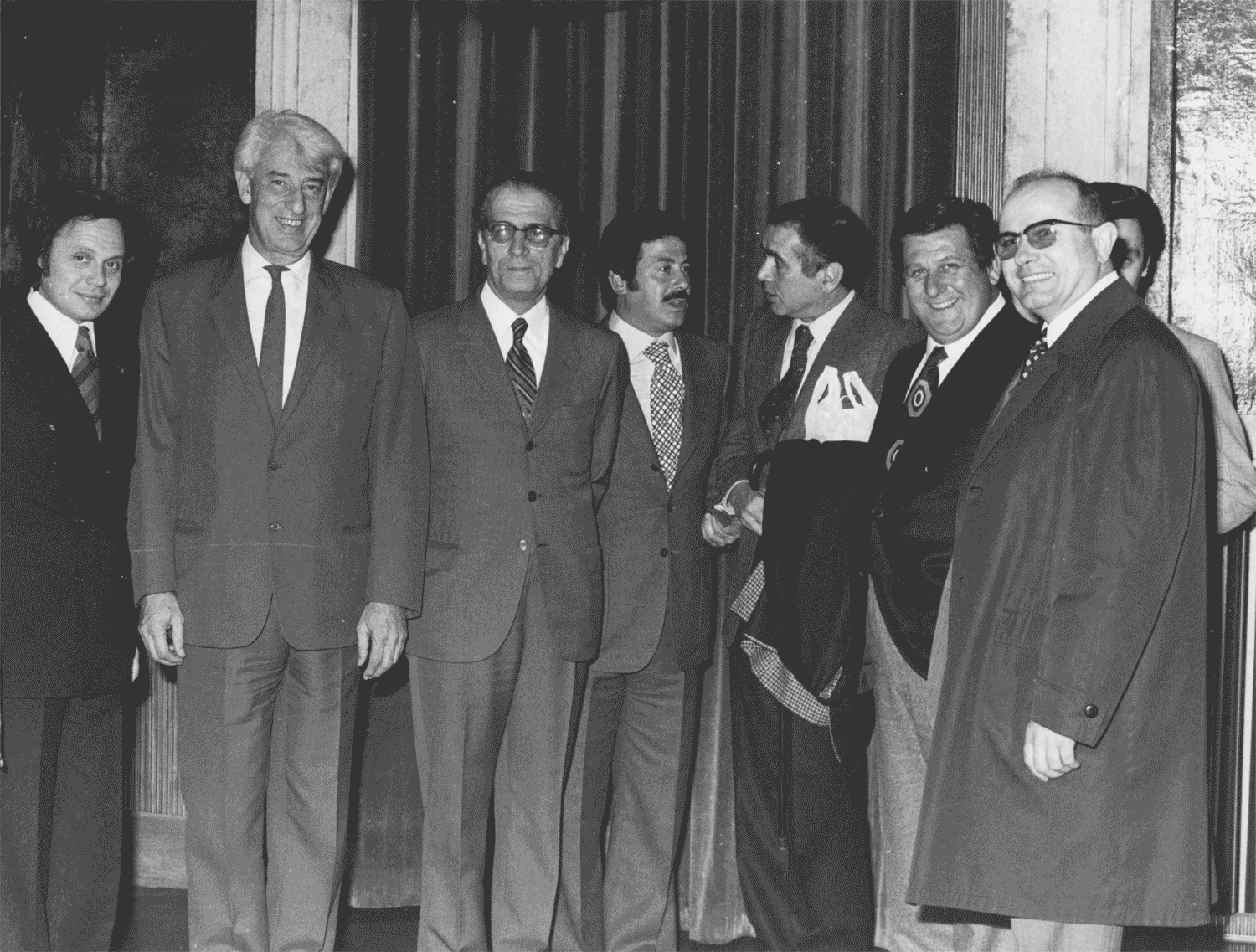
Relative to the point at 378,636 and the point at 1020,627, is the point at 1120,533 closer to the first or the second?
the point at 1020,627

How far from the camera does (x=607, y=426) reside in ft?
12.7

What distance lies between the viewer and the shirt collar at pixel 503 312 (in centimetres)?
383

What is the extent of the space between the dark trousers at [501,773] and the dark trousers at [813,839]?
62 centimetres

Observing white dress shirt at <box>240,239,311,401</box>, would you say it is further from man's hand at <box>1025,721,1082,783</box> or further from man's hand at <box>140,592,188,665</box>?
man's hand at <box>1025,721,1082,783</box>

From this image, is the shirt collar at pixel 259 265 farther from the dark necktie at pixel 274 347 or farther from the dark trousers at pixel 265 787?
the dark trousers at pixel 265 787

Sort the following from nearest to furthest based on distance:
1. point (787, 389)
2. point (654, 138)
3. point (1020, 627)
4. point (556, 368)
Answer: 1. point (1020, 627)
2. point (556, 368)
3. point (787, 389)
4. point (654, 138)

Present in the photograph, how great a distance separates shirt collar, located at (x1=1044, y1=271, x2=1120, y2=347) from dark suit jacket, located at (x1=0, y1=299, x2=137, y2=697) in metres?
2.12

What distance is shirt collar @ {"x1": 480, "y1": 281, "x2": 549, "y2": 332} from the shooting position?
3.83m

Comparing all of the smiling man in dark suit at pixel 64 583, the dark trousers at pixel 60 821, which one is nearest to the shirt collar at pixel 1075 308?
the smiling man in dark suit at pixel 64 583

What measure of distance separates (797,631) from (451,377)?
1.05 metres

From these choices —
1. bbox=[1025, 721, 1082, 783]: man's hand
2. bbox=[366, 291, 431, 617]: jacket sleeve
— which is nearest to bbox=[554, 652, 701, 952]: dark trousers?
bbox=[366, 291, 431, 617]: jacket sleeve

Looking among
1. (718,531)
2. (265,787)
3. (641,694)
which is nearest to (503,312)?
(718,531)

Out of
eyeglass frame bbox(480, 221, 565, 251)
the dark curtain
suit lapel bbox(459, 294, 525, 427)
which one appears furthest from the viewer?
the dark curtain

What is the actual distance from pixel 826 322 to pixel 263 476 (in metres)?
1.53
